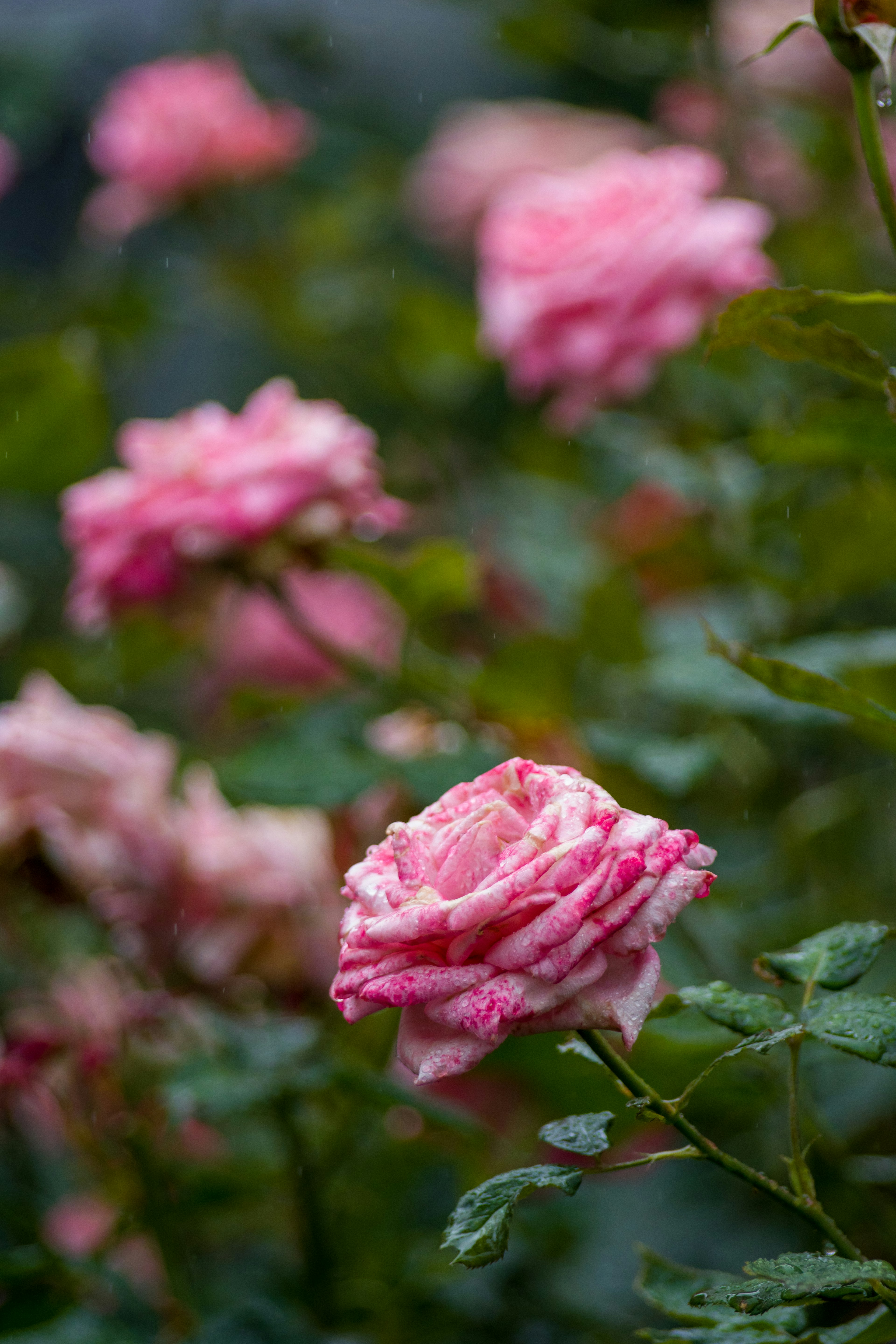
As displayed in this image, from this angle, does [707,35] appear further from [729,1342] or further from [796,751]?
[729,1342]

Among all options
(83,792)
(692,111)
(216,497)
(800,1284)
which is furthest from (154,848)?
(692,111)

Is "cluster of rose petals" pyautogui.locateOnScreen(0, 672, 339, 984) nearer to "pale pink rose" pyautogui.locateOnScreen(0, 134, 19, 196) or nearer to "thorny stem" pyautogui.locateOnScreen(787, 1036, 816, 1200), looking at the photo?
"thorny stem" pyautogui.locateOnScreen(787, 1036, 816, 1200)

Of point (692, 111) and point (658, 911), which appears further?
point (692, 111)

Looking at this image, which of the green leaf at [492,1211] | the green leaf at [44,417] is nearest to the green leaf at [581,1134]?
the green leaf at [492,1211]

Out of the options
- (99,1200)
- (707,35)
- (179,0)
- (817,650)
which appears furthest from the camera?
(179,0)

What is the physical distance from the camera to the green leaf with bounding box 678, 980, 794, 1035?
31 centimetres

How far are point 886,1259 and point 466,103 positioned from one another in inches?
72.1

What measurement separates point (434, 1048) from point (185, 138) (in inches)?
41.9

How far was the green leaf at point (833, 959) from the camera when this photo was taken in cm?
33

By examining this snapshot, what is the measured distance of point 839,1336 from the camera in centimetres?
32

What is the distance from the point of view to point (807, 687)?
1.07 feet

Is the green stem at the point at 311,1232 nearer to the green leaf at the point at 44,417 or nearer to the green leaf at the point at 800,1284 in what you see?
the green leaf at the point at 800,1284

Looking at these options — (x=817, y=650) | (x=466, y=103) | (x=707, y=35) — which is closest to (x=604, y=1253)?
(x=817, y=650)

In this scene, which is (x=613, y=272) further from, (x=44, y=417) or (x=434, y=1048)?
(x=434, y=1048)
